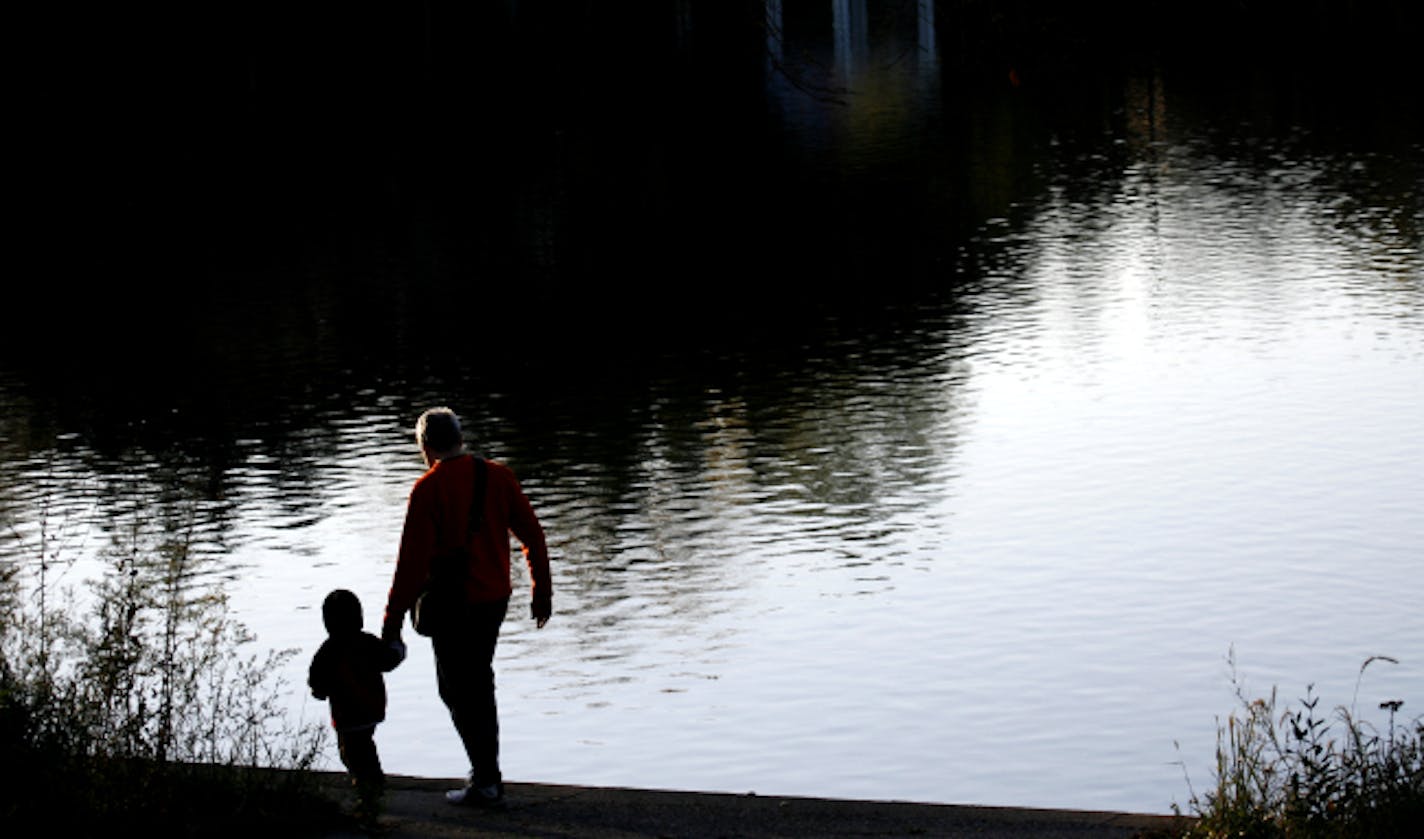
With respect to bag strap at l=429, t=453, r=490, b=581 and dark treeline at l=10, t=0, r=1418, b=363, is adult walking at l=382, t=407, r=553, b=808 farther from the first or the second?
dark treeline at l=10, t=0, r=1418, b=363

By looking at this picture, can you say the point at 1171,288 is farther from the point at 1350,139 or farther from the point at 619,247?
the point at 1350,139

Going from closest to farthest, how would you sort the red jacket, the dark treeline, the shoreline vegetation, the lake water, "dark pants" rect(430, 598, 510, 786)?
1. the shoreline vegetation
2. the red jacket
3. "dark pants" rect(430, 598, 510, 786)
4. the lake water
5. the dark treeline

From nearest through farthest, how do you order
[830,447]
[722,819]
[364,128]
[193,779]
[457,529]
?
[193,779] < [722,819] < [457,529] < [830,447] < [364,128]

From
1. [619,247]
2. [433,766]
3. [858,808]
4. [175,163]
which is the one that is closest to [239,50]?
[175,163]

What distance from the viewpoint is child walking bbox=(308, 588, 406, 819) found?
9.51 metres

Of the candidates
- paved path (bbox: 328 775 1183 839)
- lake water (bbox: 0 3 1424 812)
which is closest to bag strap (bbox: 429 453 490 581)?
paved path (bbox: 328 775 1183 839)

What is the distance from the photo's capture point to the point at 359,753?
9656 millimetres

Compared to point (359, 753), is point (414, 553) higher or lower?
higher

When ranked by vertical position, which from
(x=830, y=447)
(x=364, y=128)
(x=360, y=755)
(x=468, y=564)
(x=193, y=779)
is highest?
(x=468, y=564)

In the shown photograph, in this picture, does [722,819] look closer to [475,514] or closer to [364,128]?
[475,514]

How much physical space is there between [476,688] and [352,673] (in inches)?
21.1

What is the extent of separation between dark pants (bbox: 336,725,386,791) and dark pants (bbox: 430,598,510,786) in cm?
38

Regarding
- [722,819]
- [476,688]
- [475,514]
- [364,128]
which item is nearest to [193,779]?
[476,688]

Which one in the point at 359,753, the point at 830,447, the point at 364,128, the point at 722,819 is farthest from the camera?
the point at 364,128
